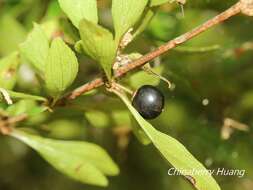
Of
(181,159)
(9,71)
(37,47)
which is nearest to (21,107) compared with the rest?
(9,71)

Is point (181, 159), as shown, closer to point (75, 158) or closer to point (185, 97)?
point (75, 158)

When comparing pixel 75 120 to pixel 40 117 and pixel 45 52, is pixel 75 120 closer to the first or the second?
pixel 40 117

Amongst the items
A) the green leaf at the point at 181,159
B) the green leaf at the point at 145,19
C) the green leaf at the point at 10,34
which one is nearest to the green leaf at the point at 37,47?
the green leaf at the point at 145,19

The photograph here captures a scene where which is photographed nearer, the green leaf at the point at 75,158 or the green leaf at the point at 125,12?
the green leaf at the point at 125,12

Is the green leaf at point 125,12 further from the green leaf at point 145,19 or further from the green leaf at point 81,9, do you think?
the green leaf at point 145,19

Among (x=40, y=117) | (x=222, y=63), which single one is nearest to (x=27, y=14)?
(x=40, y=117)

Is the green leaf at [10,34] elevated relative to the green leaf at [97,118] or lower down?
elevated

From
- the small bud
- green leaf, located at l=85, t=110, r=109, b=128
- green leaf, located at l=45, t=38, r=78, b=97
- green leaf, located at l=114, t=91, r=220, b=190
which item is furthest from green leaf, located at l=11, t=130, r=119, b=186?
the small bud
